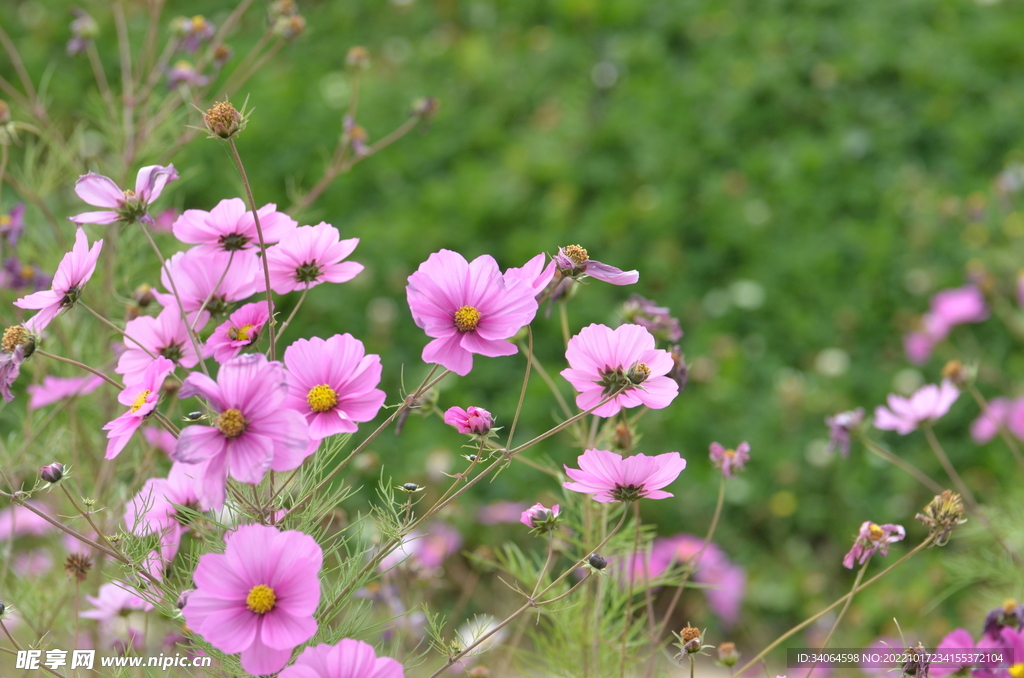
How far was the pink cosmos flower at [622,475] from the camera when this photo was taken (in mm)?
567

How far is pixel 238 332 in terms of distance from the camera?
0.60 m

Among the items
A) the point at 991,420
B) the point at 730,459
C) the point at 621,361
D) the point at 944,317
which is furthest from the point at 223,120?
the point at 944,317

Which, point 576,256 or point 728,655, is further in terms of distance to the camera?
point 728,655

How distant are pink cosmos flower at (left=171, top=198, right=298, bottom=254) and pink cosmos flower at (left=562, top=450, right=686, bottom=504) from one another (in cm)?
27

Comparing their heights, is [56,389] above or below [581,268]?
below

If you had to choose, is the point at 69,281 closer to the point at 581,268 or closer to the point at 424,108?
the point at 581,268

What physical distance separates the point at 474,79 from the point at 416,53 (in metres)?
0.27

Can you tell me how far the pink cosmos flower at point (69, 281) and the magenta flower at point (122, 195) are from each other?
0.11 feet

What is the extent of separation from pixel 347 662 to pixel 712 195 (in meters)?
1.98

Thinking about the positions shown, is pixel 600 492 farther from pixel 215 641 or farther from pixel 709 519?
pixel 709 519

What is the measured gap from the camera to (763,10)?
2.74 metres

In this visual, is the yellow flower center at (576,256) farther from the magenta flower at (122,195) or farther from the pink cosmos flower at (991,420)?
the pink cosmos flower at (991,420)

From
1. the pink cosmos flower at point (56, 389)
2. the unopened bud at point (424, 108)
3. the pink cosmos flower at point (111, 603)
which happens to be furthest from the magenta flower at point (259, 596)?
the unopened bud at point (424, 108)

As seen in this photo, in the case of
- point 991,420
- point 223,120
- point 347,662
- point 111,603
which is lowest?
point 991,420
